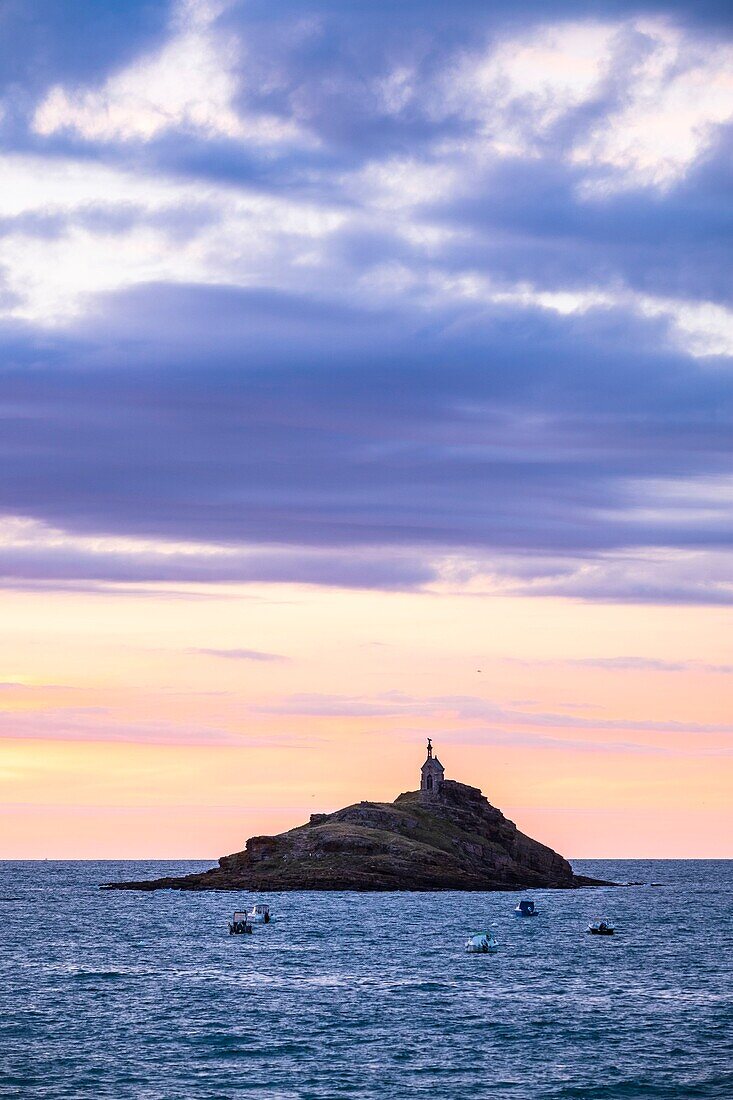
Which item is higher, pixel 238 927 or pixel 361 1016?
pixel 238 927

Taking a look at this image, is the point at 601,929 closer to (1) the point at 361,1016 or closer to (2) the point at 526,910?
(2) the point at 526,910

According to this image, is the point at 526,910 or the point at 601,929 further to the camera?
the point at 526,910

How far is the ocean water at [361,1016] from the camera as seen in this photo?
65375 mm

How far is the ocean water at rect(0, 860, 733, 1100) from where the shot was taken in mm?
65375

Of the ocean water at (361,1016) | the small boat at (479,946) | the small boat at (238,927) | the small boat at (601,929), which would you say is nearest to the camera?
the ocean water at (361,1016)

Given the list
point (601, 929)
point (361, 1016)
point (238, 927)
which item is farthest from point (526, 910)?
point (361, 1016)

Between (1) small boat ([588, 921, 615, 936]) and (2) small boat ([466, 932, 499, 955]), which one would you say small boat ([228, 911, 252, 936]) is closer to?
(2) small boat ([466, 932, 499, 955])

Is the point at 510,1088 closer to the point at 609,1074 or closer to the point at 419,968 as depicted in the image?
the point at 609,1074

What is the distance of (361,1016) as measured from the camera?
8594 cm

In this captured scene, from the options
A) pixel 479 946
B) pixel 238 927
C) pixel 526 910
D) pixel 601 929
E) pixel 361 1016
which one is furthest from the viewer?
pixel 526 910

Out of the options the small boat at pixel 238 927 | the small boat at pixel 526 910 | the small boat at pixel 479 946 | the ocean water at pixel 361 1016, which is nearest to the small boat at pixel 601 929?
the ocean water at pixel 361 1016

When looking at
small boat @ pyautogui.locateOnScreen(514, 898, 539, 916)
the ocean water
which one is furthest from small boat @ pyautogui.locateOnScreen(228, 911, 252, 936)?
small boat @ pyautogui.locateOnScreen(514, 898, 539, 916)

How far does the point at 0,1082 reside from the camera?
206ft

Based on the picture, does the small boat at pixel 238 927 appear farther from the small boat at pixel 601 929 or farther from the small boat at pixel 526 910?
the small boat at pixel 526 910
